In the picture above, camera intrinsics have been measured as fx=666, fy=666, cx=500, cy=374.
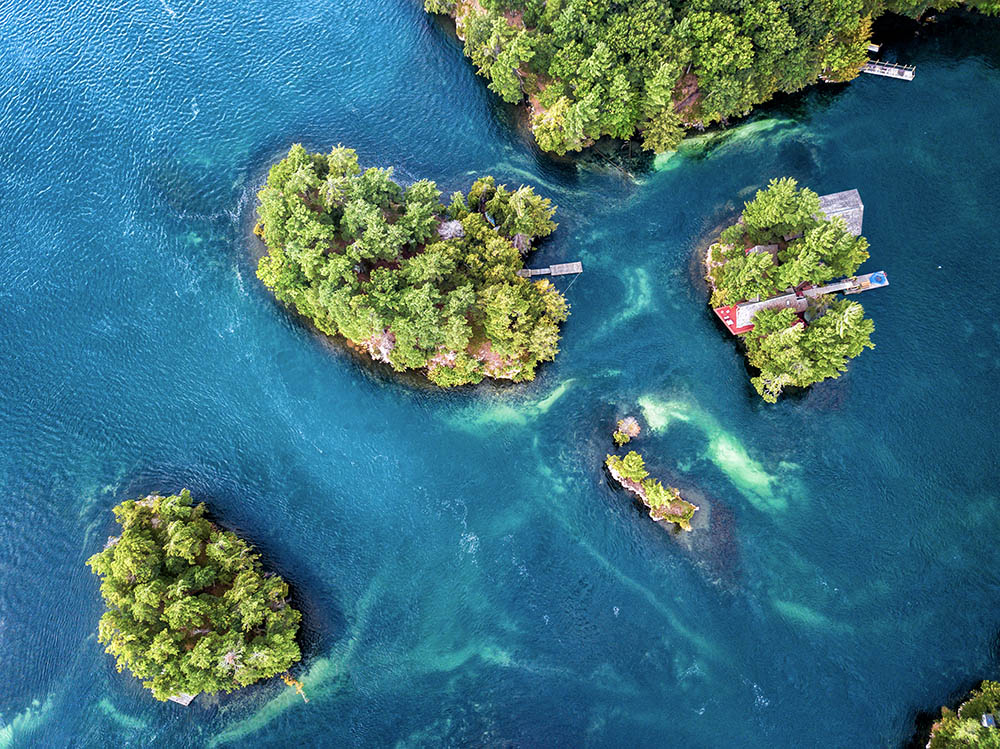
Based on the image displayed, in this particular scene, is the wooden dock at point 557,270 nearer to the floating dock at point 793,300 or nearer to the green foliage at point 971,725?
the floating dock at point 793,300

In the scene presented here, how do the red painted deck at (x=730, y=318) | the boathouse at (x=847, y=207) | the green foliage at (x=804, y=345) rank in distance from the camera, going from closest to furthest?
the green foliage at (x=804, y=345) < the red painted deck at (x=730, y=318) < the boathouse at (x=847, y=207)

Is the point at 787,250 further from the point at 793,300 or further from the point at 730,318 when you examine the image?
the point at 730,318

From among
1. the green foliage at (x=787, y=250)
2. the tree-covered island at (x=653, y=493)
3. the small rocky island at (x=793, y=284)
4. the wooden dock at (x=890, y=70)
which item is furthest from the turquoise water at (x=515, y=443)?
the green foliage at (x=787, y=250)

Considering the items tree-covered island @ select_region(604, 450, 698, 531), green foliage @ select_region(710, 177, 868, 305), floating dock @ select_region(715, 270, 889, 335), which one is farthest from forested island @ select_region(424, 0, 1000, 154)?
tree-covered island @ select_region(604, 450, 698, 531)

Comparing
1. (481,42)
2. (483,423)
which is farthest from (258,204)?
(483,423)

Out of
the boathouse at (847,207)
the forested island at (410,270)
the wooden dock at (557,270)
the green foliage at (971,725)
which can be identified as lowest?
the green foliage at (971,725)

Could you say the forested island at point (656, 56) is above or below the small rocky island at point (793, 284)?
above

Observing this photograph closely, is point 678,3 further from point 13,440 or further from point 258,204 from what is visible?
point 13,440
